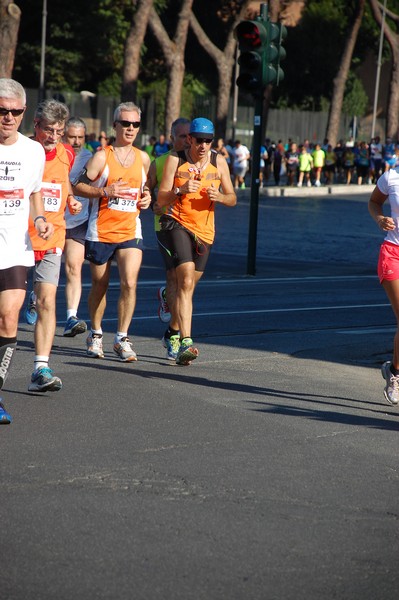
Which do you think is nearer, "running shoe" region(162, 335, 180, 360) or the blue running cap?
the blue running cap

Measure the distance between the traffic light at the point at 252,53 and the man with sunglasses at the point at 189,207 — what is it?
705 cm

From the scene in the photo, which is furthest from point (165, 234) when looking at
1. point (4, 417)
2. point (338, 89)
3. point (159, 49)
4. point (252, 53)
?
point (159, 49)

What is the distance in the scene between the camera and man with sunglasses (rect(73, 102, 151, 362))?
9789 mm

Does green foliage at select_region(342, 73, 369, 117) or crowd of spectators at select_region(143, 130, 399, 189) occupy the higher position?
green foliage at select_region(342, 73, 369, 117)

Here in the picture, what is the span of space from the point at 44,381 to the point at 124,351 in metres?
1.77

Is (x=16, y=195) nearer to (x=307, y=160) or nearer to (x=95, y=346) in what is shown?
(x=95, y=346)

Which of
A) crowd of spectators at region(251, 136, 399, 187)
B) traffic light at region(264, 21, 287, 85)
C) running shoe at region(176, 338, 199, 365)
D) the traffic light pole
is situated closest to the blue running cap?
running shoe at region(176, 338, 199, 365)

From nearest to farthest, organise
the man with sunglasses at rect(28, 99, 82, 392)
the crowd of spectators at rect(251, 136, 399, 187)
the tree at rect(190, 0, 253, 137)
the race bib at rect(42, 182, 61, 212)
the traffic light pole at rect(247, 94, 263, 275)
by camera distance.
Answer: the man with sunglasses at rect(28, 99, 82, 392)
the race bib at rect(42, 182, 61, 212)
the traffic light pole at rect(247, 94, 263, 275)
the crowd of spectators at rect(251, 136, 399, 187)
the tree at rect(190, 0, 253, 137)


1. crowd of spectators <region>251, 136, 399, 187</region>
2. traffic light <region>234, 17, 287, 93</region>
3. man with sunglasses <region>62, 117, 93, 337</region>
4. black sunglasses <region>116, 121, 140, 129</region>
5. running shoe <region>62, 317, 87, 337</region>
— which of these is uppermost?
traffic light <region>234, 17, 287, 93</region>

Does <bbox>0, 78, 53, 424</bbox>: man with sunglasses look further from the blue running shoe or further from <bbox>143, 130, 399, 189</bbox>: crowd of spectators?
<bbox>143, 130, 399, 189</bbox>: crowd of spectators

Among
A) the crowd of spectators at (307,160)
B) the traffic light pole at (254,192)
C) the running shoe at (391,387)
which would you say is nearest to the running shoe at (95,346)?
the running shoe at (391,387)

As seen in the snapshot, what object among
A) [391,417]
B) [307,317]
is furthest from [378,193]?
[307,317]

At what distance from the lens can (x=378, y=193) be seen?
8.55 meters

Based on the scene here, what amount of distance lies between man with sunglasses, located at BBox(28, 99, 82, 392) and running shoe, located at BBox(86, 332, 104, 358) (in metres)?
1.11
